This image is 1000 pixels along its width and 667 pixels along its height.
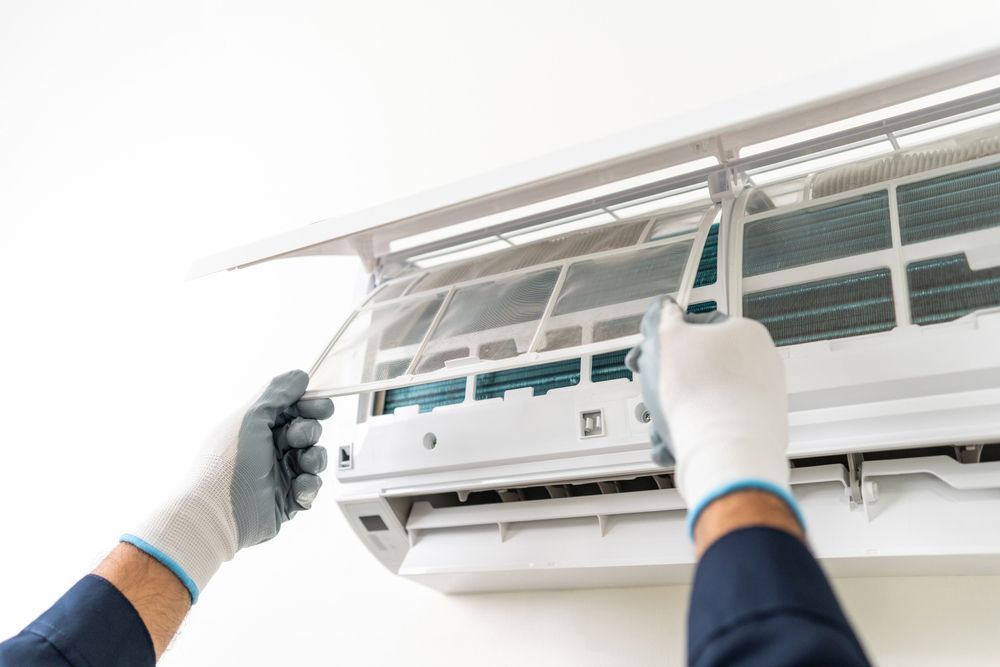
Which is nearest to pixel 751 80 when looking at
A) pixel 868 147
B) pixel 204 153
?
pixel 868 147

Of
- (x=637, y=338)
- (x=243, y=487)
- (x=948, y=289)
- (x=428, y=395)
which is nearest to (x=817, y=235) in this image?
(x=948, y=289)

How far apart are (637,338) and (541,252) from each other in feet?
1.63

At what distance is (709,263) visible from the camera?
1.41 meters

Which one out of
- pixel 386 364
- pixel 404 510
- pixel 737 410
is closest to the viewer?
pixel 737 410

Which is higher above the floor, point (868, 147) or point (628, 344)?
point (868, 147)

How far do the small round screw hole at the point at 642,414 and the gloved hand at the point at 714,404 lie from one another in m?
0.16

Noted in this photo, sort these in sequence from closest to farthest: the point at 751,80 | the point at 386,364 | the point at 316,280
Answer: the point at 386,364 < the point at 751,80 < the point at 316,280

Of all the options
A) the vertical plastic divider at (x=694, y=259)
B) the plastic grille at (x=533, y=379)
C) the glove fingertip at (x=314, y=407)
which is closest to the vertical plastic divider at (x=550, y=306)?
the plastic grille at (x=533, y=379)

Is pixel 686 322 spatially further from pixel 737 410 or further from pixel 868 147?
pixel 868 147

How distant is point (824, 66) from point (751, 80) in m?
0.15

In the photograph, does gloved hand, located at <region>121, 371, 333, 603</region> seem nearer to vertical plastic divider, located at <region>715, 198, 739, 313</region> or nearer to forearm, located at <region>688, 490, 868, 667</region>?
vertical plastic divider, located at <region>715, 198, 739, 313</region>

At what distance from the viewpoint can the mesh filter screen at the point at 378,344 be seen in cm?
151

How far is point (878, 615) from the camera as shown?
1351 millimetres

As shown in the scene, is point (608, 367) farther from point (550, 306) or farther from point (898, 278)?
point (898, 278)
